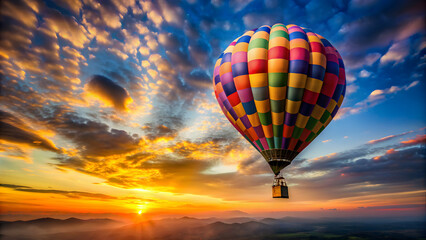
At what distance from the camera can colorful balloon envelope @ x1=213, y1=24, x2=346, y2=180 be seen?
64.3 ft

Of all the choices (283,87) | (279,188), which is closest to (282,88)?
(283,87)

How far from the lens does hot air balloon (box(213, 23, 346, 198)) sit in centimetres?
1961

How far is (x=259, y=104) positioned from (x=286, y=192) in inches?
323

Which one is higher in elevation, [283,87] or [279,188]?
[283,87]

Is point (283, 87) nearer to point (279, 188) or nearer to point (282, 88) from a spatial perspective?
point (282, 88)

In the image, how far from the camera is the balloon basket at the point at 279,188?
64.2 feet

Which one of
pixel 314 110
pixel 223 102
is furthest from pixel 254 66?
pixel 314 110

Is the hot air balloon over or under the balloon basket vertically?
over

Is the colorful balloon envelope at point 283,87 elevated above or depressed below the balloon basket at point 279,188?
above

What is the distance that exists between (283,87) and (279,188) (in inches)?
350

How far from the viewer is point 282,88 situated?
64.0ft

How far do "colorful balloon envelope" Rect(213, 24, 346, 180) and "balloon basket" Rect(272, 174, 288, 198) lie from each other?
0.73m

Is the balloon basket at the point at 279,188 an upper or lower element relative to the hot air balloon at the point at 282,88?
lower

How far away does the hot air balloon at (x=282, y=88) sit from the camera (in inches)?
772
